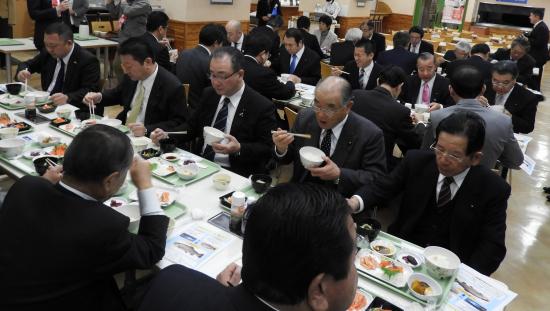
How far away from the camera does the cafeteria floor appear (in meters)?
3.08

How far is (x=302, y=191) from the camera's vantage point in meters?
1.07

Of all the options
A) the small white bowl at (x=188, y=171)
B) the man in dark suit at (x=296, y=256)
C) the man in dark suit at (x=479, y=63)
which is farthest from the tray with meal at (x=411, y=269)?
the man in dark suit at (x=479, y=63)

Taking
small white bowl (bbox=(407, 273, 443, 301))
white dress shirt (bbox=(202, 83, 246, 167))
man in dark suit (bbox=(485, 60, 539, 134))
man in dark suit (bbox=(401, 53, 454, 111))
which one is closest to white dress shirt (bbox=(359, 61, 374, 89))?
man in dark suit (bbox=(401, 53, 454, 111))

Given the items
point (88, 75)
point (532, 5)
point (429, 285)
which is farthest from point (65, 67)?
point (532, 5)

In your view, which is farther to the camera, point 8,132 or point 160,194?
point 8,132

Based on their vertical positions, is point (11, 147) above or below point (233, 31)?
below

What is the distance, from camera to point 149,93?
335 centimetres

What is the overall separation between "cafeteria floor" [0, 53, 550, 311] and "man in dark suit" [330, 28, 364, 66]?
2.59 meters

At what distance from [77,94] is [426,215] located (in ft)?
9.94

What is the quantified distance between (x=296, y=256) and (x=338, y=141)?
1.75 metres

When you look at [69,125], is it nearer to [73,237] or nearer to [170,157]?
[170,157]

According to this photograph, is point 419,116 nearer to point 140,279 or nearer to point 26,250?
point 140,279

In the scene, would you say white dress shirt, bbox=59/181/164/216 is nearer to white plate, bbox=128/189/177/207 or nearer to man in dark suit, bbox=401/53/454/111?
white plate, bbox=128/189/177/207

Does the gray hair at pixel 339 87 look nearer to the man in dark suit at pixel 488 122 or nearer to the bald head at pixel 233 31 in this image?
the man in dark suit at pixel 488 122
